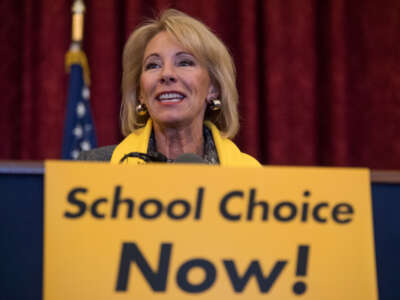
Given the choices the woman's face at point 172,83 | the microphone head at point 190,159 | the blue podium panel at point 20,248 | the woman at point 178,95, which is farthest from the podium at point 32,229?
the woman's face at point 172,83

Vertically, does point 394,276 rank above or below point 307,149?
below

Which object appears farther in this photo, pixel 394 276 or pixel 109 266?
pixel 394 276

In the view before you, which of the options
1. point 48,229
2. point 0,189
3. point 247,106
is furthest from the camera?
point 247,106

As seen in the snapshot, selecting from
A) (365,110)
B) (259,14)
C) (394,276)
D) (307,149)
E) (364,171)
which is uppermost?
(259,14)

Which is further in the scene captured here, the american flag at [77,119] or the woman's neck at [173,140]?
the american flag at [77,119]

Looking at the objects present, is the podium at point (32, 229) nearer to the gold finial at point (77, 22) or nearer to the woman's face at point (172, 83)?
the woman's face at point (172, 83)

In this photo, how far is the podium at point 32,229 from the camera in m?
0.74

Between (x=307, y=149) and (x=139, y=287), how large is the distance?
7.53 feet

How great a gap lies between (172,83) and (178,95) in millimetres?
39

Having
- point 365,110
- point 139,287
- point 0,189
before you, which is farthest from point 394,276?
point 365,110

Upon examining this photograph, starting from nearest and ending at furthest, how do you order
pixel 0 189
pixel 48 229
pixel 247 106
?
pixel 48 229 < pixel 0 189 < pixel 247 106

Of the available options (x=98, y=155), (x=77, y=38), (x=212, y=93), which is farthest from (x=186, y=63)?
(x=77, y=38)

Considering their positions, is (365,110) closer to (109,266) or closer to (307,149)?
(307,149)

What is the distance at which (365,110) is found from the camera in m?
2.78
